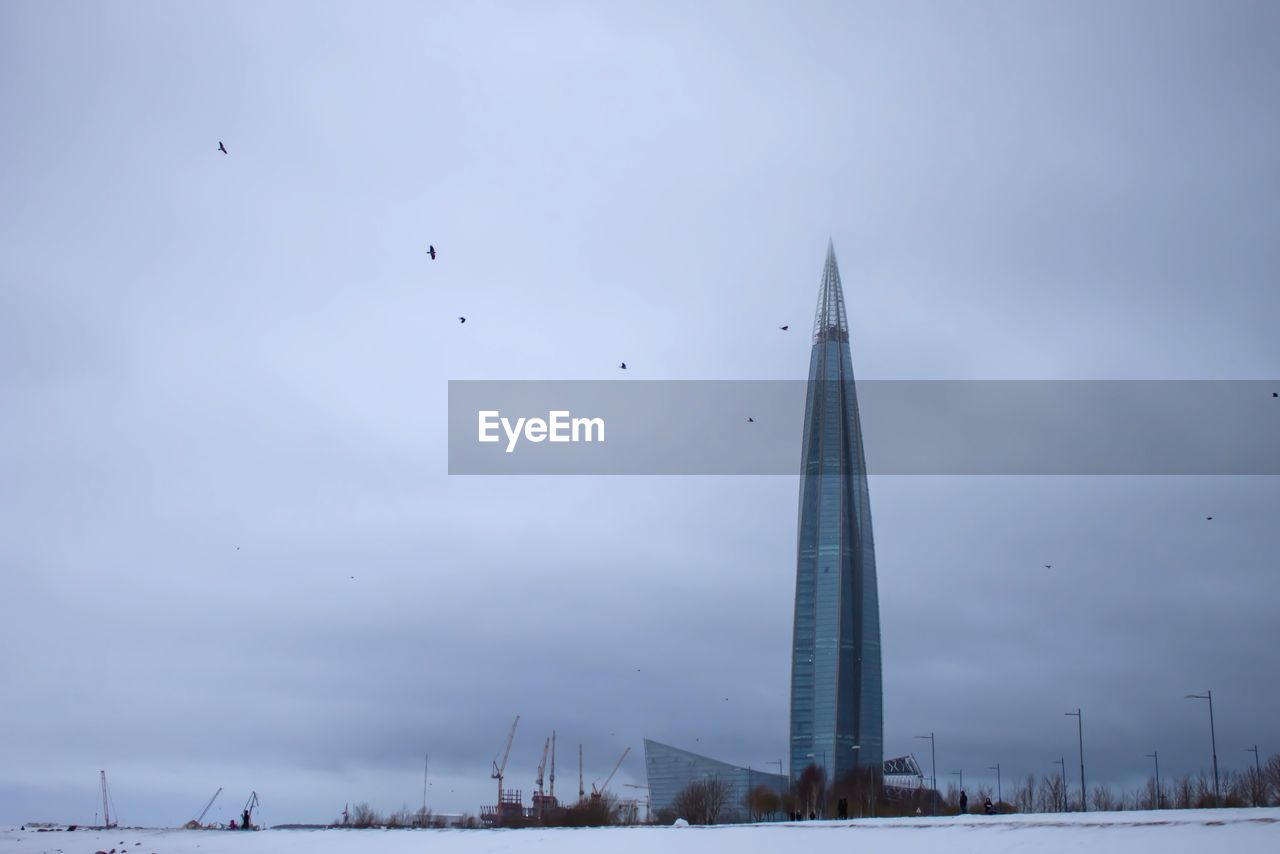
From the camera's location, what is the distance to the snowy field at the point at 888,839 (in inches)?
1916

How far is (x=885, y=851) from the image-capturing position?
63.5 meters

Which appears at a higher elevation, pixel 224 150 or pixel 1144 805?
pixel 224 150

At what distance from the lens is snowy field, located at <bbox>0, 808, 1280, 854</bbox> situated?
48656mm

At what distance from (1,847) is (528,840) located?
6566 cm

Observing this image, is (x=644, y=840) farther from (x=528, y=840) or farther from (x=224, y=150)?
(x=224, y=150)

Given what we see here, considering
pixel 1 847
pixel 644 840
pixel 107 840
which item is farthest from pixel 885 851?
pixel 107 840

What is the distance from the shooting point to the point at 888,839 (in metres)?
67.1

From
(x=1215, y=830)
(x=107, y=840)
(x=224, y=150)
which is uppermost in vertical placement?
(x=224, y=150)

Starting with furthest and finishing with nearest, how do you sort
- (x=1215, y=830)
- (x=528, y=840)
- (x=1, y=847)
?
(x=1, y=847) < (x=528, y=840) < (x=1215, y=830)

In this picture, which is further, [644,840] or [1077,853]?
[644,840]

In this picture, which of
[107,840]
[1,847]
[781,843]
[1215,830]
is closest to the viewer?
[1215,830]

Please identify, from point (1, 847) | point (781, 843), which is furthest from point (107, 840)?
point (781, 843)

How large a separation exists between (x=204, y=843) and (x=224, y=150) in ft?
319

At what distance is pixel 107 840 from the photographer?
157000 millimetres
